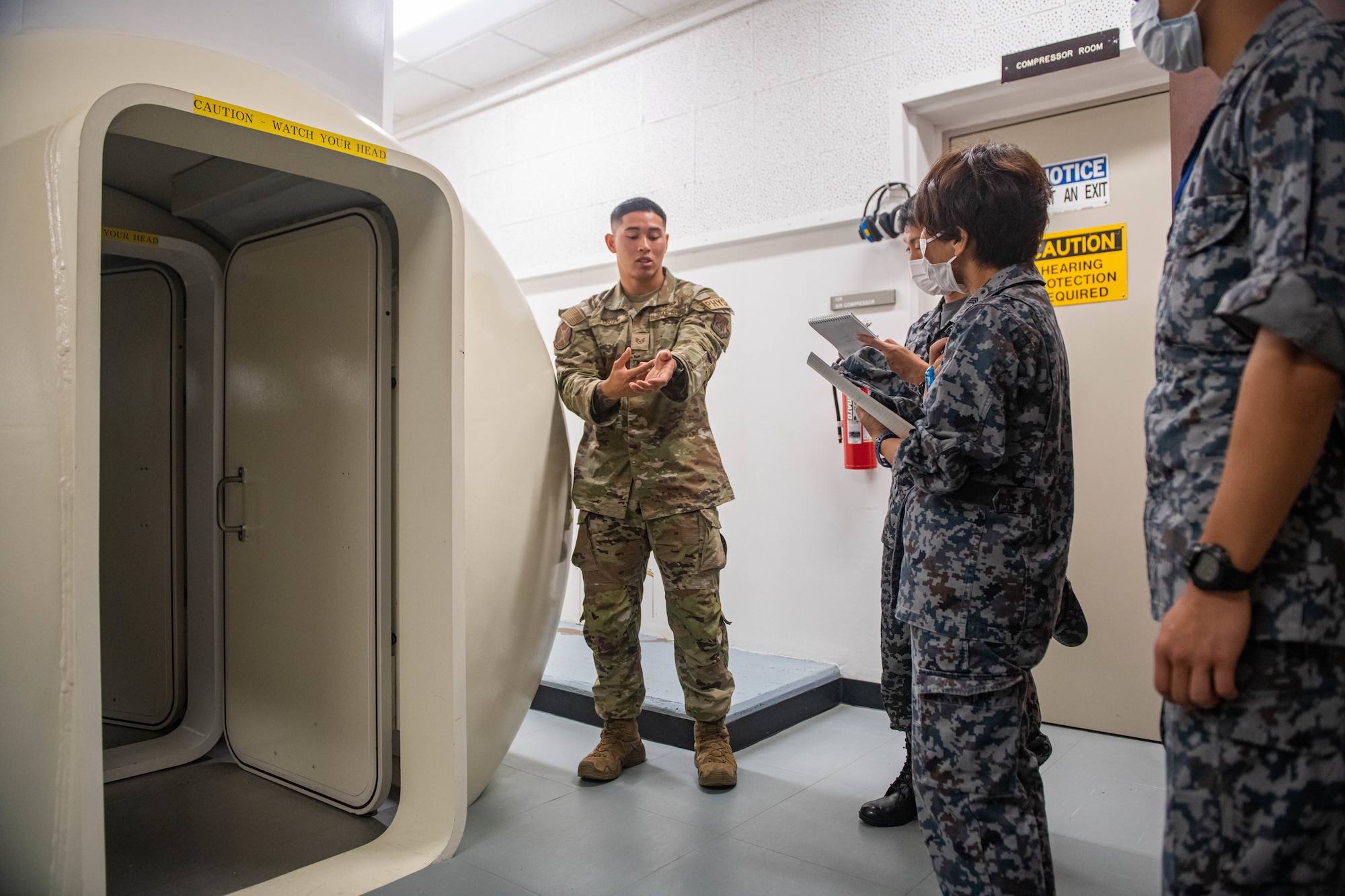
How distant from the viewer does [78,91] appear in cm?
156

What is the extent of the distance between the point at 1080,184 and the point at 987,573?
2.16 m

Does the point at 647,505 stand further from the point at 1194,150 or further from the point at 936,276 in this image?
the point at 1194,150

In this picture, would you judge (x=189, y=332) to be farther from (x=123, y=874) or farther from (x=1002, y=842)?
(x=1002, y=842)

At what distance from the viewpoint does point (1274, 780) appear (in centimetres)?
86

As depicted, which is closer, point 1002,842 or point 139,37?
point 1002,842

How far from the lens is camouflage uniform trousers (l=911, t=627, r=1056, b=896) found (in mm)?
1337

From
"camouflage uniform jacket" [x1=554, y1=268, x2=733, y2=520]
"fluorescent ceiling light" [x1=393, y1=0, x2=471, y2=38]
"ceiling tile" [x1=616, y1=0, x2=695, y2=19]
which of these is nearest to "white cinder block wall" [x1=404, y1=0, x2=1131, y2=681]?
"ceiling tile" [x1=616, y1=0, x2=695, y2=19]

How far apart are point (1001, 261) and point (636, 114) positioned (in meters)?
2.88

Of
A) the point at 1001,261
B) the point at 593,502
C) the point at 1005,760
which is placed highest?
the point at 1001,261

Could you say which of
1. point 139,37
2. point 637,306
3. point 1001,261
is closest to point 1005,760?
point 1001,261

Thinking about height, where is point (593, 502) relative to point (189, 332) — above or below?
below

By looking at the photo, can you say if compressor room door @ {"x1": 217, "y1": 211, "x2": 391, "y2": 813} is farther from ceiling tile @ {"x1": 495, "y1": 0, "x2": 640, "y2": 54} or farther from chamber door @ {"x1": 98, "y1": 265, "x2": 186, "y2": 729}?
ceiling tile @ {"x1": 495, "y1": 0, "x2": 640, "y2": 54}

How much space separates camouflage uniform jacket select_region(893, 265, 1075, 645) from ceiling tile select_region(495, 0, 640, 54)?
3.16m

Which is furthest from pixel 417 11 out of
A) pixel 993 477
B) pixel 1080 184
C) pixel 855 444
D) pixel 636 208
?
pixel 993 477
